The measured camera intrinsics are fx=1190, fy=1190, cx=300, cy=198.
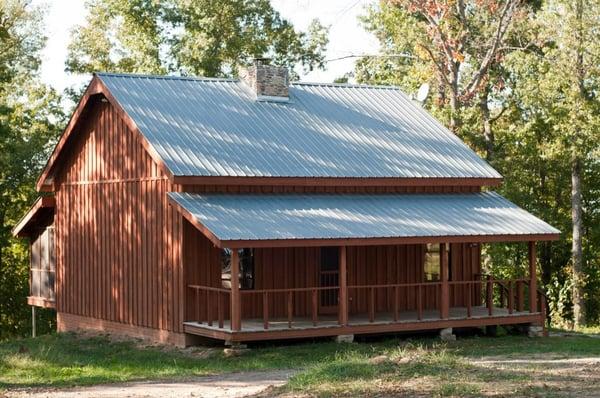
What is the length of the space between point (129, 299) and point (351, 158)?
20.3 ft

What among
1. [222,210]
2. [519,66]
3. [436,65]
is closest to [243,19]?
[436,65]

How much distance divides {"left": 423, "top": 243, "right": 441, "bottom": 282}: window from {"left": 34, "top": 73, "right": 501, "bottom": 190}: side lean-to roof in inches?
74.3

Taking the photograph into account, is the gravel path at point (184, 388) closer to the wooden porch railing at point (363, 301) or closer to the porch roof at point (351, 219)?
the porch roof at point (351, 219)

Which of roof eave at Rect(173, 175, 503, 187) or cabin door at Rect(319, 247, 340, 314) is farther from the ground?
roof eave at Rect(173, 175, 503, 187)

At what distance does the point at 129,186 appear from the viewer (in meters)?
27.5

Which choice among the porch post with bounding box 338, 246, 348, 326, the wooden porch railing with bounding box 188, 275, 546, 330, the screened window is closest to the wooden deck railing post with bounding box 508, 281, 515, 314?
the wooden porch railing with bounding box 188, 275, 546, 330

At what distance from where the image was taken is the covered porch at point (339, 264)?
2425cm

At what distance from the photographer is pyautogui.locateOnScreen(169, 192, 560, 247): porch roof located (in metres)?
23.9

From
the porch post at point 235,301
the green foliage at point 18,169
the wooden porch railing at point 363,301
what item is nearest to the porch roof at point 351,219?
the porch post at point 235,301

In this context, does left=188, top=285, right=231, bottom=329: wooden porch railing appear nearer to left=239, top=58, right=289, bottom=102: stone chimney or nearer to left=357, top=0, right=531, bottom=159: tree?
left=239, top=58, right=289, bottom=102: stone chimney

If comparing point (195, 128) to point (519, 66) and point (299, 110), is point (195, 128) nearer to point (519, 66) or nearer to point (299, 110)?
point (299, 110)

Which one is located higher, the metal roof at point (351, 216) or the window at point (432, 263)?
the metal roof at point (351, 216)

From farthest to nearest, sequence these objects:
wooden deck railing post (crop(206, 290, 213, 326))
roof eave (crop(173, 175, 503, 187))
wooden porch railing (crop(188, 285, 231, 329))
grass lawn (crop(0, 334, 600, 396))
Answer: roof eave (crop(173, 175, 503, 187)) < wooden porch railing (crop(188, 285, 231, 329)) < wooden deck railing post (crop(206, 290, 213, 326)) < grass lawn (crop(0, 334, 600, 396))

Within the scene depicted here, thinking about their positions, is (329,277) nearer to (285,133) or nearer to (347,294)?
(347,294)
